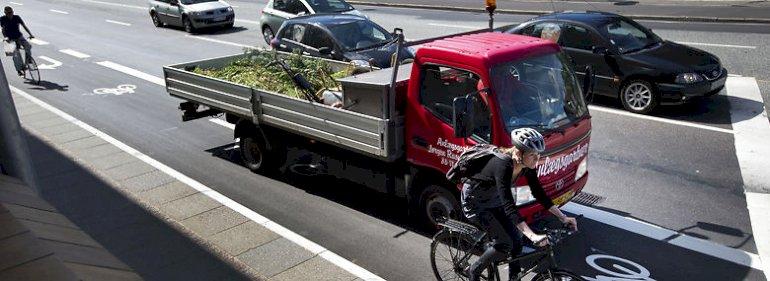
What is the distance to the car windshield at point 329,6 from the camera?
19.8 metres

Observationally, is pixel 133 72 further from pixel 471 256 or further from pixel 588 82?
pixel 471 256

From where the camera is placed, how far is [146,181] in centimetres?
929

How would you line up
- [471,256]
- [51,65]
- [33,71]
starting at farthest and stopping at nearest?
[51,65] → [33,71] → [471,256]

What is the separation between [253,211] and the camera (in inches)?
323

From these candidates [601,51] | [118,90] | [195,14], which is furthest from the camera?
[195,14]

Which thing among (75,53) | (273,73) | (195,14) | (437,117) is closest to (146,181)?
(273,73)

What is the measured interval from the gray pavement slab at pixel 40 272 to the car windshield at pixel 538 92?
438 cm

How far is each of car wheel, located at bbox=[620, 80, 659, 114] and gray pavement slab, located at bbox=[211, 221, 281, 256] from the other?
7.35 m

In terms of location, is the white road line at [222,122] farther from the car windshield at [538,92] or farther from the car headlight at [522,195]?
the car headlight at [522,195]

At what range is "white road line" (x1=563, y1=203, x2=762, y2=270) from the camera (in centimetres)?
650

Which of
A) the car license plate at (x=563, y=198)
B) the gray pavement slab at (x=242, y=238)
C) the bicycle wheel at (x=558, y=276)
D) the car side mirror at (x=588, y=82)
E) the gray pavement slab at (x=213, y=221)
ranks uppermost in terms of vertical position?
the car side mirror at (x=588, y=82)

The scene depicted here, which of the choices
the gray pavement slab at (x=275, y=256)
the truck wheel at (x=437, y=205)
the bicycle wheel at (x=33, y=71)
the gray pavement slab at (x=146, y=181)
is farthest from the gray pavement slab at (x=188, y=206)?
the bicycle wheel at (x=33, y=71)

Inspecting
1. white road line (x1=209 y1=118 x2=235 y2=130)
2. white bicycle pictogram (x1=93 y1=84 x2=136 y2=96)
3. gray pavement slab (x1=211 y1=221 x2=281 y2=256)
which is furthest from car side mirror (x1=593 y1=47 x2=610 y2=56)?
white bicycle pictogram (x1=93 y1=84 x2=136 y2=96)

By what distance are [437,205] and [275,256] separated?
1880 millimetres
